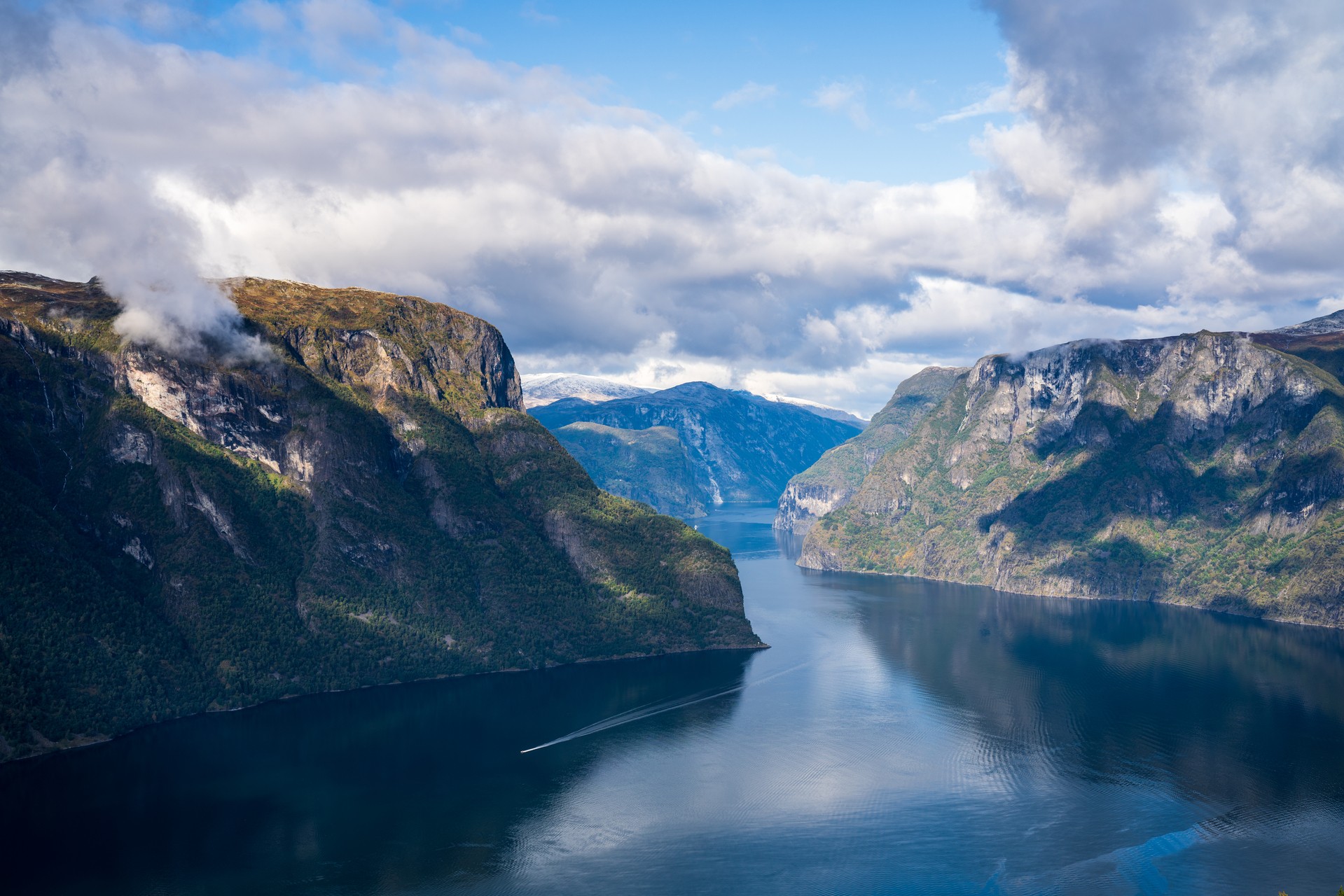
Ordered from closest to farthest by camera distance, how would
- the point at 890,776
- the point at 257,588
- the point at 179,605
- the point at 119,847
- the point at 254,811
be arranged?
the point at 119,847 < the point at 254,811 < the point at 890,776 < the point at 179,605 < the point at 257,588

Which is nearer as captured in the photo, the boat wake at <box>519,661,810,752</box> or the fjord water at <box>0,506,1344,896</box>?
the fjord water at <box>0,506,1344,896</box>

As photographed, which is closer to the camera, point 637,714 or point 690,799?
point 690,799

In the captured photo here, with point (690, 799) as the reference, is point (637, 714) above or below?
above

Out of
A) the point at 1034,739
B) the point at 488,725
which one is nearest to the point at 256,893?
the point at 488,725

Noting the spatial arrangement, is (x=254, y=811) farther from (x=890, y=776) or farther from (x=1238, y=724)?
(x=1238, y=724)

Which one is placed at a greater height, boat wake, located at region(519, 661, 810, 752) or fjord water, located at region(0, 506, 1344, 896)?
boat wake, located at region(519, 661, 810, 752)

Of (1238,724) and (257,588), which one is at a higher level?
(257,588)

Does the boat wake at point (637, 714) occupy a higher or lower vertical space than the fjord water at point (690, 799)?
higher

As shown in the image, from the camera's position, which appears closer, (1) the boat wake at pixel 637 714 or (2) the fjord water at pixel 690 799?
(2) the fjord water at pixel 690 799
